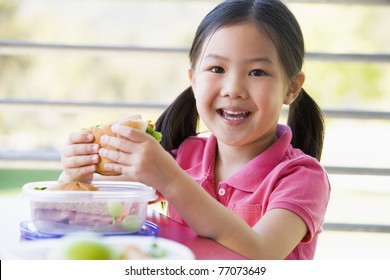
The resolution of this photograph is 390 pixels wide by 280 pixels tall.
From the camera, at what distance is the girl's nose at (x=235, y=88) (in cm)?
149

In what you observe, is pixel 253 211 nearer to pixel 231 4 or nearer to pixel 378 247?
pixel 231 4

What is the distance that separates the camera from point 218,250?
103 centimetres

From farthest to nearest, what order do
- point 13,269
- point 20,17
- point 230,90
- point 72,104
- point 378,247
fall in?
point 20,17, point 378,247, point 72,104, point 230,90, point 13,269

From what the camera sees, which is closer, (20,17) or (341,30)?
(341,30)

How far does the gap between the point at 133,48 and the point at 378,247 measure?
439 cm

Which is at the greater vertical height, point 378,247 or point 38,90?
point 38,90

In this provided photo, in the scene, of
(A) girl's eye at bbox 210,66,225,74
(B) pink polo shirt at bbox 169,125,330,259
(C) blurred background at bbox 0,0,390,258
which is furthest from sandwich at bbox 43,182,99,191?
(C) blurred background at bbox 0,0,390,258

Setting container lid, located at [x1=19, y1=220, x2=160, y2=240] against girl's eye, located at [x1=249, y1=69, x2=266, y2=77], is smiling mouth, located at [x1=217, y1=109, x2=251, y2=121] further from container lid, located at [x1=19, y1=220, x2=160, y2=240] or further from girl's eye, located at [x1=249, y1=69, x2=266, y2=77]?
container lid, located at [x1=19, y1=220, x2=160, y2=240]

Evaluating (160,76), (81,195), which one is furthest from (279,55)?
(160,76)

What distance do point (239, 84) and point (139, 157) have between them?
47cm

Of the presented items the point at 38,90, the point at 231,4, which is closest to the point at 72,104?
the point at 231,4

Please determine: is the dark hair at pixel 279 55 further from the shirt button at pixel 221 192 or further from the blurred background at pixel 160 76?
the blurred background at pixel 160 76

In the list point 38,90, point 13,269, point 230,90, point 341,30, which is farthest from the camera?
point 38,90

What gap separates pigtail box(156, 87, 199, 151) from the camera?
1851 mm
